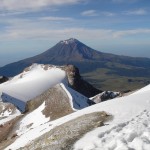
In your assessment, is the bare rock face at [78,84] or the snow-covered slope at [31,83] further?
the bare rock face at [78,84]

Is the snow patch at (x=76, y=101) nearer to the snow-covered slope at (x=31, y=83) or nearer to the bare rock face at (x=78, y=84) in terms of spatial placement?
the snow-covered slope at (x=31, y=83)

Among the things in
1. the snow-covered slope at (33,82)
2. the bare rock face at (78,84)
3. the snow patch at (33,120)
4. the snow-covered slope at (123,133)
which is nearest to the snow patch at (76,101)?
the snow patch at (33,120)

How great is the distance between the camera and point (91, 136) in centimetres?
2780

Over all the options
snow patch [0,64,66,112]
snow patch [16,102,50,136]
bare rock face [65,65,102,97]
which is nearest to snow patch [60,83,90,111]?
snow patch [16,102,50,136]

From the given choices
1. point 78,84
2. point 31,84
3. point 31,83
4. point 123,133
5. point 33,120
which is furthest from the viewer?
point 31,83

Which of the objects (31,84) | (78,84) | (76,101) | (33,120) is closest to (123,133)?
(33,120)

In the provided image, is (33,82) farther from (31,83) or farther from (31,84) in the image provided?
(31,84)

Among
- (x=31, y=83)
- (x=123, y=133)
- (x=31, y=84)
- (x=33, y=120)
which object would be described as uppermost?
(x=123, y=133)

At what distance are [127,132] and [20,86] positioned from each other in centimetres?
10462

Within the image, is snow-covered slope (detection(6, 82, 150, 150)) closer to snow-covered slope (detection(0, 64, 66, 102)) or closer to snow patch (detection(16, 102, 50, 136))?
snow patch (detection(16, 102, 50, 136))

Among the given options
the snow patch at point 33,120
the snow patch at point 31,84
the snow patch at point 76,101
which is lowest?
the snow patch at point 31,84

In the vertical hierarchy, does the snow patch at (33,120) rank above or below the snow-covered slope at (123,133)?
below

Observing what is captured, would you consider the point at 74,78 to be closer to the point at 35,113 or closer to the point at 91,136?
the point at 35,113

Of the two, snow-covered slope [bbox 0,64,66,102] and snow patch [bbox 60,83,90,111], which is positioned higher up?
snow patch [bbox 60,83,90,111]
